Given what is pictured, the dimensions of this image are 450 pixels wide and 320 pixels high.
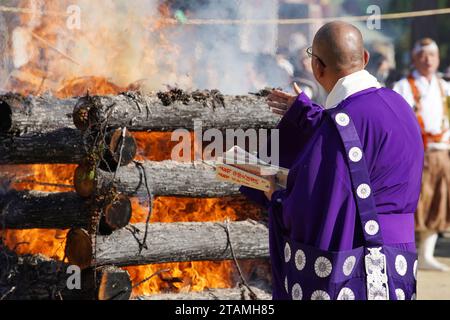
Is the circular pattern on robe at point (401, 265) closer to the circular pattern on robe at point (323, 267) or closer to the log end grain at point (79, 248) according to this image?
the circular pattern on robe at point (323, 267)

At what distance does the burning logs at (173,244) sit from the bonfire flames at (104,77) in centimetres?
25

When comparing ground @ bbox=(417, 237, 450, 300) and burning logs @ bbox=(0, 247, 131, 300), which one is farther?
ground @ bbox=(417, 237, 450, 300)

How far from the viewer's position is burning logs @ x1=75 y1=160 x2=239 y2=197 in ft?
22.5

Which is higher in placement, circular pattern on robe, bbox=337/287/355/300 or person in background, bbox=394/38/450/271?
person in background, bbox=394/38/450/271

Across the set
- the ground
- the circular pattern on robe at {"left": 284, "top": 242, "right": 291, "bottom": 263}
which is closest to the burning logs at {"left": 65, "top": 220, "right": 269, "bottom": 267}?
the circular pattern on robe at {"left": 284, "top": 242, "right": 291, "bottom": 263}

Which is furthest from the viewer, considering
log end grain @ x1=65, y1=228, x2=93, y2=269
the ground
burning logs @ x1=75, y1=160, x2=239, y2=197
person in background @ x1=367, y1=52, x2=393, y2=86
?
person in background @ x1=367, y1=52, x2=393, y2=86

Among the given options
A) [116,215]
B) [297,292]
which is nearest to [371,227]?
[297,292]

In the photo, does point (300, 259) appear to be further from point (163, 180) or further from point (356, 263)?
point (163, 180)

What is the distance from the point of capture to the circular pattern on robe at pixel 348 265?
4820 mm

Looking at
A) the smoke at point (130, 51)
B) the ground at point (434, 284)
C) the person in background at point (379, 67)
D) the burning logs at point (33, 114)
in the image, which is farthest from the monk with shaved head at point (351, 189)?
the person in background at point (379, 67)

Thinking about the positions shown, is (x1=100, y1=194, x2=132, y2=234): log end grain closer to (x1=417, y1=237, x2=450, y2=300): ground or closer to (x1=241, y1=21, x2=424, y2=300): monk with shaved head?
(x1=241, y1=21, x2=424, y2=300): monk with shaved head

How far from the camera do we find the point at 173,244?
23.7 feet

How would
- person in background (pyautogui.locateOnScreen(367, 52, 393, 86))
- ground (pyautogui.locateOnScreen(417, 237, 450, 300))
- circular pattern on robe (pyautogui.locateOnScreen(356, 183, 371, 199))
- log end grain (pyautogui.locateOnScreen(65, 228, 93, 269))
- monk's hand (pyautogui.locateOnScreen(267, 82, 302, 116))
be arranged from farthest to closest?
person in background (pyautogui.locateOnScreen(367, 52, 393, 86))
ground (pyautogui.locateOnScreen(417, 237, 450, 300))
log end grain (pyautogui.locateOnScreen(65, 228, 93, 269))
monk's hand (pyautogui.locateOnScreen(267, 82, 302, 116))
circular pattern on robe (pyautogui.locateOnScreen(356, 183, 371, 199))

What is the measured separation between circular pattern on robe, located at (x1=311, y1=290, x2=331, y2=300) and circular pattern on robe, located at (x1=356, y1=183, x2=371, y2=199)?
1.78 feet
